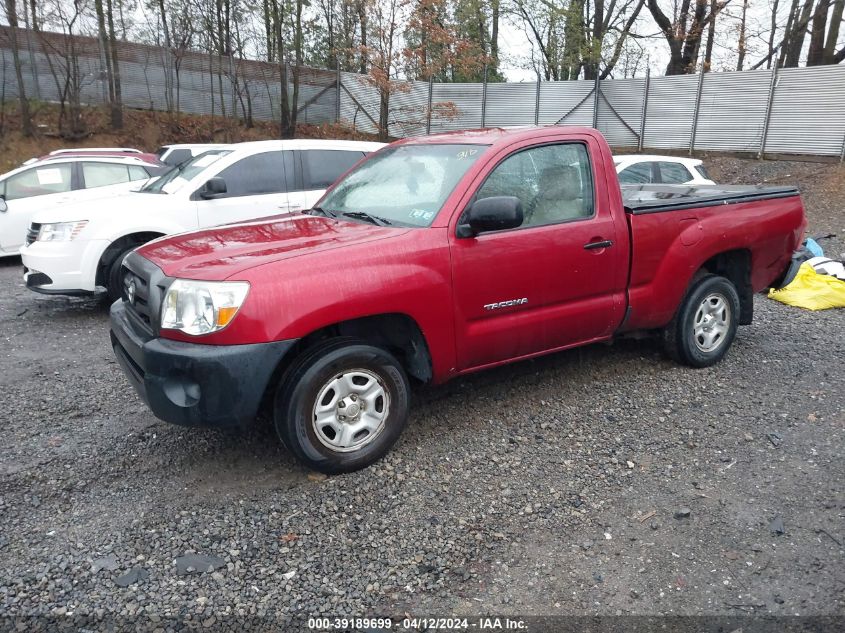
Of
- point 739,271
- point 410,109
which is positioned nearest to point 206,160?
point 739,271

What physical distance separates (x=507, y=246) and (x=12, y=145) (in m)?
21.0

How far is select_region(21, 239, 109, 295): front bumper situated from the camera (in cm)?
657

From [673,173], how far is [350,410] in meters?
8.26

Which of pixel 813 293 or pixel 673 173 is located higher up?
pixel 673 173

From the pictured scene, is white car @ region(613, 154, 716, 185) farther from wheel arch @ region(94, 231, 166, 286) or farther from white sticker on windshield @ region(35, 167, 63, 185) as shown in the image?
white sticker on windshield @ region(35, 167, 63, 185)

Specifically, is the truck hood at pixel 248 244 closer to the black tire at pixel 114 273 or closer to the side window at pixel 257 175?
the black tire at pixel 114 273

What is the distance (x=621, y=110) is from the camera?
21219mm

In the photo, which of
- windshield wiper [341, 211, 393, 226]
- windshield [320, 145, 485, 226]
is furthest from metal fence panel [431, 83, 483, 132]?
windshield wiper [341, 211, 393, 226]

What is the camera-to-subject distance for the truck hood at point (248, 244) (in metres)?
3.35

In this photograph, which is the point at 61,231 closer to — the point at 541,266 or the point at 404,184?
the point at 404,184

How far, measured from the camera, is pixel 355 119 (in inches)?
973

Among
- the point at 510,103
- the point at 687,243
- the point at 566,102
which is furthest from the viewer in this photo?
the point at 510,103

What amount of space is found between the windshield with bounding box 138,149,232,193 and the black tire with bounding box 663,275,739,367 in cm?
515

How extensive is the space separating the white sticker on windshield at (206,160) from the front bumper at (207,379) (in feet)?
15.0
